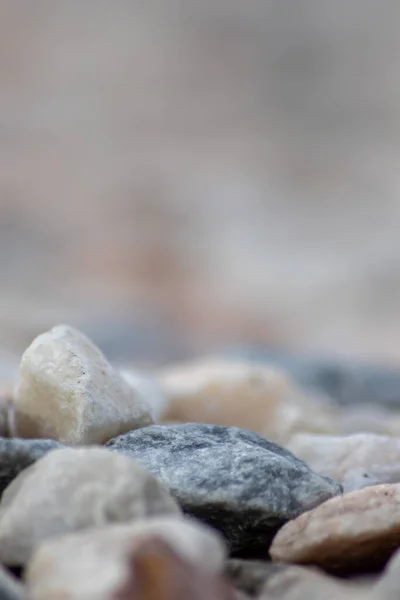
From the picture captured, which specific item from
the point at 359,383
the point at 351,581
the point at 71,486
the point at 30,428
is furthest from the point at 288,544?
the point at 359,383

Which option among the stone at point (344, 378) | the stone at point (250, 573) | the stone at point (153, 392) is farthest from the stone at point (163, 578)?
the stone at point (344, 378)

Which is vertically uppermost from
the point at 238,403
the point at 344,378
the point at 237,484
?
the point at 237,484

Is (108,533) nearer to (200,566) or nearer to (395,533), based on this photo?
(200,566)

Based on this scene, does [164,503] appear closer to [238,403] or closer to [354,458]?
[354,458]

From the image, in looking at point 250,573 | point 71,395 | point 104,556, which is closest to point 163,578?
point 104,556

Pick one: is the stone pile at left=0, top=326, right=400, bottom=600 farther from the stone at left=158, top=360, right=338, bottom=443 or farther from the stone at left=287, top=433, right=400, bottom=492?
the stone at left=158, top=360, right=338, bottom=443

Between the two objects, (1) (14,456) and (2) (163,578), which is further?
(1) (14,456)

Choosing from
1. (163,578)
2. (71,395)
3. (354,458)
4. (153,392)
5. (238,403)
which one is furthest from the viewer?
(238,403)
